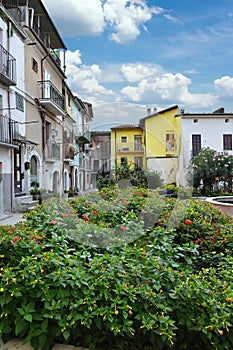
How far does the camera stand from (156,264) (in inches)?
92.0

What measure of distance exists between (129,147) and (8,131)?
19.9 feet

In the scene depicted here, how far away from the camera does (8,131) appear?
34.0 ft

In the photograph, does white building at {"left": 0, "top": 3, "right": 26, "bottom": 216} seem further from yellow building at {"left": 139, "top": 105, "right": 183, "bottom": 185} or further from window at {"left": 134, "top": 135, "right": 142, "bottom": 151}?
yellow building at {"left": 139, "top": 105, "right": 183, "bottom": 185}

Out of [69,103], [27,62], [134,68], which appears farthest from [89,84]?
[69,103]

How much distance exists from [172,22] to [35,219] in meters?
4.85

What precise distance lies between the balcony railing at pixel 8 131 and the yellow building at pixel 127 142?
5.29m

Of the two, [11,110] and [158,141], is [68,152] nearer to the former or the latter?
[11,110]

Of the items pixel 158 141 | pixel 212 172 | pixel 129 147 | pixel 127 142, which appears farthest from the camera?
pixel 212 172

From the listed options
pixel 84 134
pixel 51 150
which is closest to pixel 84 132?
pixel 84 134

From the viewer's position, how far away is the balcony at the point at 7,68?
978 cm

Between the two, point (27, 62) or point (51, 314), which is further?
point (27, 62)

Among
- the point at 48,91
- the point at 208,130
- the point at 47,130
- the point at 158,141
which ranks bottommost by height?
the point at 158,141

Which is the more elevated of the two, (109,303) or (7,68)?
(7,68)

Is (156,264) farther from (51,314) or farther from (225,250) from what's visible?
(225,250)
